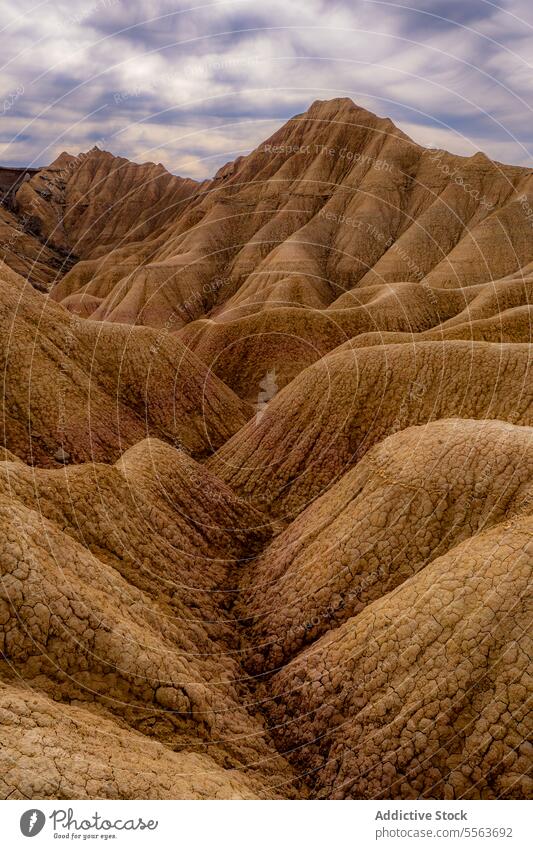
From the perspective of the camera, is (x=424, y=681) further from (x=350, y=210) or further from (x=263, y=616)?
(x=350, y=210)

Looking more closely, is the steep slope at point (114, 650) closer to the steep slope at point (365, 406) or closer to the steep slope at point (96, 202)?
the steep slope at point (365, 406)

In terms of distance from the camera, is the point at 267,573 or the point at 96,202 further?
the point at 96,202

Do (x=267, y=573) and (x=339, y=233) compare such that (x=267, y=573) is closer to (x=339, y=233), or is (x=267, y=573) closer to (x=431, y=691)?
(x=431, y=691)

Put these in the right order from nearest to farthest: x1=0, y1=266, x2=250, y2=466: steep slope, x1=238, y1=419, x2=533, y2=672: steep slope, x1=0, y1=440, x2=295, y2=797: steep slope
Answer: x1=0, y1=440, x2=295, y2=797: steep slope
x1=238, y1=419, x2=533, y2=672: steep slope
x1=0, y1=266, x2=250, y2=466: steep slope

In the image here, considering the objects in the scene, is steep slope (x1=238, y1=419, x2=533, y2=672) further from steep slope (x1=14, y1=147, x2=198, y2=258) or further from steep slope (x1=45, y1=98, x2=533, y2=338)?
steep slope (x1=14, y1=147, x2=198, y2=258)

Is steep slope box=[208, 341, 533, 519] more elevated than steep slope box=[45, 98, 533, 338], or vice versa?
steep slope box=[45, 98, 533, 338]

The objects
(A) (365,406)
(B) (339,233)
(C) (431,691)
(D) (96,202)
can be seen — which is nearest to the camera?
(C) (431,691)

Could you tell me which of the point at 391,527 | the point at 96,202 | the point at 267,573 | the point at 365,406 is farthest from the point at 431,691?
the point at 96,202

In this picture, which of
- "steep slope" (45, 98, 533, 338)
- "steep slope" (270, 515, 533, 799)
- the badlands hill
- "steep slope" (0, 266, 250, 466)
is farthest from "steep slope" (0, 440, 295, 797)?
"steep slope" (45, 98, 533, 338)

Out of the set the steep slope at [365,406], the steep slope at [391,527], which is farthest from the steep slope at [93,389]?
the steep slope at [391,527]

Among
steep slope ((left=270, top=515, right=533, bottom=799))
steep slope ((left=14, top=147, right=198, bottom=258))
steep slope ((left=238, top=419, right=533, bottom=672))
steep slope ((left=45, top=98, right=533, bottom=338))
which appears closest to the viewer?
steep slope ((left=270, top=515, right=533, bottom=799))

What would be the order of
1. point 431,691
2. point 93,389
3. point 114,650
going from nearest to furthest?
point 431,691 < point 114,650 < point 93,389
